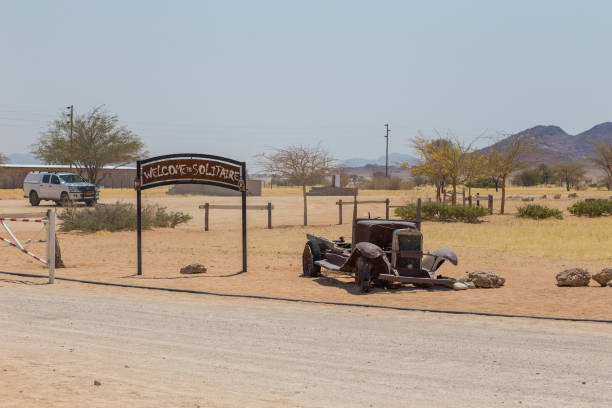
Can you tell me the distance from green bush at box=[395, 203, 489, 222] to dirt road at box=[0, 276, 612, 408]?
22.9 meters

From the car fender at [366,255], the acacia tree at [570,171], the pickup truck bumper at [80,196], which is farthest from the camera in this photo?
the acacia tree at [570,171]

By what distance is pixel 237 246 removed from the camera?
22.3 m

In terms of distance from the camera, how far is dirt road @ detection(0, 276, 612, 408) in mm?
6148

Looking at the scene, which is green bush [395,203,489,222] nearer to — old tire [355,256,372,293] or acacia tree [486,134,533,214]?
acacia tree [486,134,533,214]

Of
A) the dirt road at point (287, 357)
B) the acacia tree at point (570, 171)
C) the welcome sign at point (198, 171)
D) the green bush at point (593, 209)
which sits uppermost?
the acacia tree at point (570, 171)

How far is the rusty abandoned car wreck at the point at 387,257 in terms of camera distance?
12.7 meters

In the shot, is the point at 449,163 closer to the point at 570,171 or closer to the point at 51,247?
the point at 51,247

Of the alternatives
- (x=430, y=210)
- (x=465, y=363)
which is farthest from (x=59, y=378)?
(x=430, y=210)

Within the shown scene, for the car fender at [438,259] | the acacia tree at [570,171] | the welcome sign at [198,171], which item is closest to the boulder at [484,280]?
the car fender at [438,259]

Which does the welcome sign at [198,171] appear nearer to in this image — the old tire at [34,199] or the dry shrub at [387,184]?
the old tire at [34,199]

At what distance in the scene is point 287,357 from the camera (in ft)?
25.1

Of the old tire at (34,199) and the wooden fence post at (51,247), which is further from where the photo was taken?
the old tire at (34,199)

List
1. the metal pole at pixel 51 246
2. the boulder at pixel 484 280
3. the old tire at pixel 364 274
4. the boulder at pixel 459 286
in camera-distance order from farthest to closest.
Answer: the metal pole at pixel 51 246, the boulder at pixel 484 280, the boulder at pixel 459 286, the old tire at pixel 364 274

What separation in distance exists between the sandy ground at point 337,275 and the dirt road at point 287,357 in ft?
5.28
